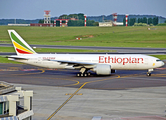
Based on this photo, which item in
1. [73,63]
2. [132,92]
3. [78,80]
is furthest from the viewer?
[73,63]

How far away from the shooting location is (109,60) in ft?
162

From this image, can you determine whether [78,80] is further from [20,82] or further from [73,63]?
[20,82]

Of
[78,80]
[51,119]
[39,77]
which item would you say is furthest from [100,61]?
[51,119]

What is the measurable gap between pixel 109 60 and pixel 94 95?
1649 cm

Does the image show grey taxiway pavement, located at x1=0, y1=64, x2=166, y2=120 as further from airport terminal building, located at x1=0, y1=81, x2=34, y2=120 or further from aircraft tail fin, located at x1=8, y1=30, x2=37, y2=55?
airport terminal building, located at x1=0, y1=81, x2=34, y2=120

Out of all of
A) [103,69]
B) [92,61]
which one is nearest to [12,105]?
[103,69]

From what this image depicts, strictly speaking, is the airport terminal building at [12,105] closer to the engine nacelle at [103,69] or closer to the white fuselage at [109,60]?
the engine nacelle at [103,69]

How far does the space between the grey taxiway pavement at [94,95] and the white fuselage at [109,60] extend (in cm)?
185

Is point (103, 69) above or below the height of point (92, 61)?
below

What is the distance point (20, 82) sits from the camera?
43188mm

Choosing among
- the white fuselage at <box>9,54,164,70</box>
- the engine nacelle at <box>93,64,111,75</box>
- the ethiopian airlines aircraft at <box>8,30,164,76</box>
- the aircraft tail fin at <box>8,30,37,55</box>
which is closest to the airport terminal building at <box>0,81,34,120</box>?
the engine nacelle at <box>93,64,111,75</box>

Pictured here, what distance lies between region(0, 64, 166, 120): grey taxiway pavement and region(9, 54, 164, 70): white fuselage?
185 centimetres

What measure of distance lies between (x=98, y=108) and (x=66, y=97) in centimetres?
622

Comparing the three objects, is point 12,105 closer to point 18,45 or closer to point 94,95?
point 94,95
